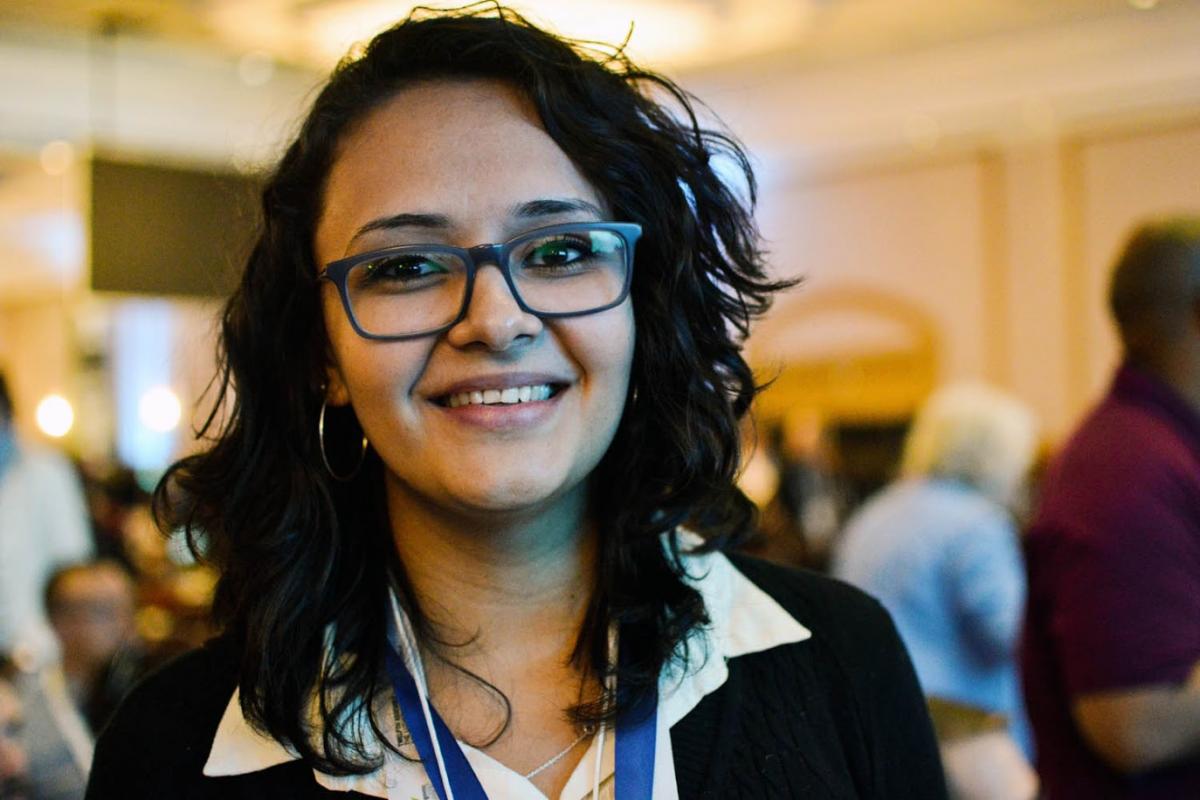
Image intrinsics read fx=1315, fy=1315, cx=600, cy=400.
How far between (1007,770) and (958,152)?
7.63m

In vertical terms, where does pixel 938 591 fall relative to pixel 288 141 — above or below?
below

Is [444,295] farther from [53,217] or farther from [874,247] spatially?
[53,217]

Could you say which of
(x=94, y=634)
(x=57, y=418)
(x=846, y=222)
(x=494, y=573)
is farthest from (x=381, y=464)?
(x=57, y=418)

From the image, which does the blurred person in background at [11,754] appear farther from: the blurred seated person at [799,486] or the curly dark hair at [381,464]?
the blurred seated person at [799,486]

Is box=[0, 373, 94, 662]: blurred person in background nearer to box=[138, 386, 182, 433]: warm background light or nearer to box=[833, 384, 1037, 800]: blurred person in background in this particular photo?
box=[833, 384, 1037, 800]: blurred person in background

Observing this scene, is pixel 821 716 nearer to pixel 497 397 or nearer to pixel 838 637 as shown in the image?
pixel 838 637

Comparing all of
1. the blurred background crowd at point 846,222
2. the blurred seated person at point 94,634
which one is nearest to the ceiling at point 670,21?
the blurred background crowd at point 846,222

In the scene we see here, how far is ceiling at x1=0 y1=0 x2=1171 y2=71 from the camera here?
21.4 feet

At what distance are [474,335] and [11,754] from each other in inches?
68.1

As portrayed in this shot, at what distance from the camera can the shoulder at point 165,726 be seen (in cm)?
132

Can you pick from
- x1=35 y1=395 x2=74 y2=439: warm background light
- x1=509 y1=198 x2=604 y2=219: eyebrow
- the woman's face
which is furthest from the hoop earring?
x1=35 y1=395 x2=74 y2=439: warm background light

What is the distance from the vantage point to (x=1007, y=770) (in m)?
1.88

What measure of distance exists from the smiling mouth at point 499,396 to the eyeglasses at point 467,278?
0.07 m

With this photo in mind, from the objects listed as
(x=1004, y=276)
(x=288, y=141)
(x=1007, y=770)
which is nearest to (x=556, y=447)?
(x=288, y=141)
